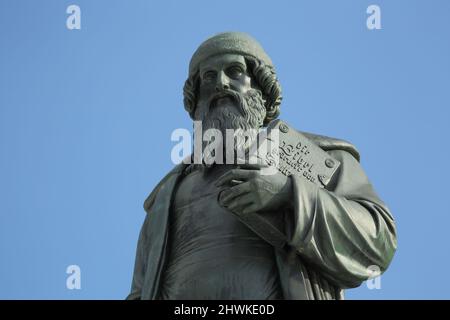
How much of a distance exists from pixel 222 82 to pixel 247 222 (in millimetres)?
1970

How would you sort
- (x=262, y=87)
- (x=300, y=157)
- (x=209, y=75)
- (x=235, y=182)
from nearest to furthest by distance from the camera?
(x=235, y=182) → (x=300, y=157) → (x=209, y=75) → (x=262, y=87)

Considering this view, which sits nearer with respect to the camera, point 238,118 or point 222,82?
point 238,118

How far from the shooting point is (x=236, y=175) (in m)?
10.8

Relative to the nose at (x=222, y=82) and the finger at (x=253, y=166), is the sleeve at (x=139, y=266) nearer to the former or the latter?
the nose at (x=222, y=82)

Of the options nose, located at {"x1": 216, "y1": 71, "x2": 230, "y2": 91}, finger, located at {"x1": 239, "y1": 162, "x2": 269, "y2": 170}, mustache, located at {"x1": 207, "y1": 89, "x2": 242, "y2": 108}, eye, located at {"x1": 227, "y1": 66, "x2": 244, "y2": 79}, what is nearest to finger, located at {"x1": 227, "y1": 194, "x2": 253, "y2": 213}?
finger, located at {"x1": 239, "y1": 162, "x2": 269, "y2": 170}

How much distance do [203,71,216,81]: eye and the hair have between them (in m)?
0.19

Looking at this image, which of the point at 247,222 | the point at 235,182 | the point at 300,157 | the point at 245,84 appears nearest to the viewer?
the point at 235,182

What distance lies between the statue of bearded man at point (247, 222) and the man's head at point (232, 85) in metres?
0.01

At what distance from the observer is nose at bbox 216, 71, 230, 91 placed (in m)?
12.2

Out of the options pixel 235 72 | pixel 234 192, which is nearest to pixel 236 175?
pixel 234 192

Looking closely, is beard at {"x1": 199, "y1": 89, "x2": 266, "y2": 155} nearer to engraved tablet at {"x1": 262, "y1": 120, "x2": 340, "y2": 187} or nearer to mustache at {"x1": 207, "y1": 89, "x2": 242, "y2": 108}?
mustache at {"x1": 207, "y1": 89, "x2": 242, "y2": 108}

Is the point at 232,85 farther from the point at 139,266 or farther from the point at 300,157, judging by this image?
the point at 139,266

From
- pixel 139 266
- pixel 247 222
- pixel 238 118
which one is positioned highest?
pixel 238 118

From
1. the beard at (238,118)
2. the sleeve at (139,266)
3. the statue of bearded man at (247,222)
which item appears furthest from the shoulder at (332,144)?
the sleeve at (139,266)
